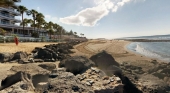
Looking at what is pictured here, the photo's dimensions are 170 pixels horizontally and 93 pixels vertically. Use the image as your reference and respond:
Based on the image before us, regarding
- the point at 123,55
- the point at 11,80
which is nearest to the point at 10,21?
the point at 123,55

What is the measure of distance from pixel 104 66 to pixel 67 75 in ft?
17.9

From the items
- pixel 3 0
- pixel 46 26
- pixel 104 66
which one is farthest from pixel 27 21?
pixel 104 66

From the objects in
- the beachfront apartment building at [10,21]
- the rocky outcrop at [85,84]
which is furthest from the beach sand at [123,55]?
the beachfront apartment building at [10,21]

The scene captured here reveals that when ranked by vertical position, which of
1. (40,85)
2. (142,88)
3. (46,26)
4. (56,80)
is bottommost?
(142,88)

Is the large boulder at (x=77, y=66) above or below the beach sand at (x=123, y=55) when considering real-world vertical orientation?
above

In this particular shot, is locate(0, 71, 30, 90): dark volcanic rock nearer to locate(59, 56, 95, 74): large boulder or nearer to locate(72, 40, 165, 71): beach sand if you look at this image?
locate(59, 56, 95, 74): large boulder

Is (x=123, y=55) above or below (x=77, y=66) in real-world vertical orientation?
below

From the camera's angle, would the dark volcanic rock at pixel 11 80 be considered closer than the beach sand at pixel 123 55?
Yes

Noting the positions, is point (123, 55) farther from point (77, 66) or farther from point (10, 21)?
point (10, 21)

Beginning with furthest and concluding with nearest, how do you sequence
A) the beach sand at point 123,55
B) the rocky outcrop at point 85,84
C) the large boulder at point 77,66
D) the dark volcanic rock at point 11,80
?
1. the beach sand at point 123,55
2. the large boulder at point 77,66
3. the dark volcanic rock at point 11,80
4. the rocky outcrop at point 85,84

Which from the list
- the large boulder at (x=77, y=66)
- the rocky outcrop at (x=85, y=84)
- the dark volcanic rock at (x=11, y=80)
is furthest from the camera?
the large boulder at (x=77, y=66)

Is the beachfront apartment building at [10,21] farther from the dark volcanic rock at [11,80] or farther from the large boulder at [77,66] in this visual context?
the dark volcanic rock at [11,80]

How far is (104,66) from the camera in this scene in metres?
10.7

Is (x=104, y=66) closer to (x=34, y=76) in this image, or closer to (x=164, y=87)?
(x=164, y=87)
